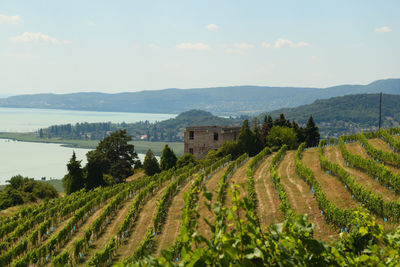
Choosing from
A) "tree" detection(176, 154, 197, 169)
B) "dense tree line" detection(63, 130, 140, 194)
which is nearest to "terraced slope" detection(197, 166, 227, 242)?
"tree" detection(176, 154, 197, 169)

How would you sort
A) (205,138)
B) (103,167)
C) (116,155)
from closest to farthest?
1. (103,167)
2. (116,155)
3. (205,138)

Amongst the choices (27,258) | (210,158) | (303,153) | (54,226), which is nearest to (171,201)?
(54,226)

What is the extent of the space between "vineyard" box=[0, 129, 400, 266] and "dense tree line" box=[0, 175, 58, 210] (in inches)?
515

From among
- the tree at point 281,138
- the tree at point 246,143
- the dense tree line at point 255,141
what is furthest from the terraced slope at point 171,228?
the tree at point 281,138

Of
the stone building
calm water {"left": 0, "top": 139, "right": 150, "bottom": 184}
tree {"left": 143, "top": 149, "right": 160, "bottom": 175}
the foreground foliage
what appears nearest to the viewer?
the foreground foliage

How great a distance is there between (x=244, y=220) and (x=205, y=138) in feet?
217

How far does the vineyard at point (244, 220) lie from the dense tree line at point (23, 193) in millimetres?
13086

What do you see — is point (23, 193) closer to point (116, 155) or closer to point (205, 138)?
point (116, 155)

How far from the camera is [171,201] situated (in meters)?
38.6

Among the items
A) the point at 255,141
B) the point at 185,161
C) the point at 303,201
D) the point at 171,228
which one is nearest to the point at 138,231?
the point at 171,228

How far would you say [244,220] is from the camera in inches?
576

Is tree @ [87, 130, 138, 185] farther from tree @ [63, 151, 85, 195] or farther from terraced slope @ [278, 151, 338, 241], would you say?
terraced slope @ [278, 151, 338, 241]

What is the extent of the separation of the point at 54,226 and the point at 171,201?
11591 mm

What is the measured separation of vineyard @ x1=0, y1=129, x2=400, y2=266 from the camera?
4.19 metres
